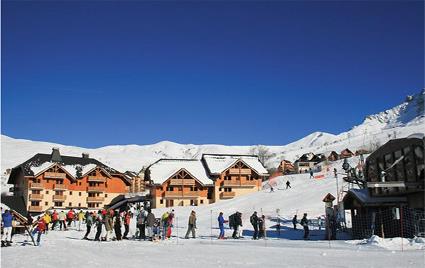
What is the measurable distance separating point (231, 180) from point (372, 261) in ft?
193

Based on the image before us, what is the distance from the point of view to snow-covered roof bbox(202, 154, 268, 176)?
7294 centimetres

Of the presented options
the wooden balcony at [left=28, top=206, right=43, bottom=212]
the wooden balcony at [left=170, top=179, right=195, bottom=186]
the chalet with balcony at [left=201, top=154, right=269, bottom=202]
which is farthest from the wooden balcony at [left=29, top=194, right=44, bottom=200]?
the chalet with balcony at [left=201, top=154, right=269, bottom=202]

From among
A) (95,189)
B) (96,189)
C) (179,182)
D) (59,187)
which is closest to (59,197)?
(59,187)

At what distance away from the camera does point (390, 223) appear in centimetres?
2488

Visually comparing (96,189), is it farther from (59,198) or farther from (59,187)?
(59,198)

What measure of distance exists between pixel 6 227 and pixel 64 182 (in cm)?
5825

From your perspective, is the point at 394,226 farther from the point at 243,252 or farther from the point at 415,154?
the point at 243,252

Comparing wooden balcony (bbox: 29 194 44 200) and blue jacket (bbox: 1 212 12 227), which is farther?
wooden balcony (bbox: 29 194 44 200)

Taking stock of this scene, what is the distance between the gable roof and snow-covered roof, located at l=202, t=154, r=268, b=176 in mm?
17869

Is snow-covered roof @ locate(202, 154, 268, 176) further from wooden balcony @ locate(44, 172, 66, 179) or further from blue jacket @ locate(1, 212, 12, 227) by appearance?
blue jacket @ locate(1, 212, 12, 227)

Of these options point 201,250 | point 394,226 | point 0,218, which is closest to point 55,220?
point 0,218

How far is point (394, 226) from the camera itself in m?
24.6

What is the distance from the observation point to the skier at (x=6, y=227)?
19.6 m

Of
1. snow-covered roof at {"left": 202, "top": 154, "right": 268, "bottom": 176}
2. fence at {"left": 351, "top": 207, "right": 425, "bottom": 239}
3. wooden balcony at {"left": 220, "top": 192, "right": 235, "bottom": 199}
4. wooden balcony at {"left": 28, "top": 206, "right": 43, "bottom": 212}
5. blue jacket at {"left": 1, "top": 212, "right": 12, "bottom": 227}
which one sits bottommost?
fence at {"left": 351, "top": 207, "right": 425, "bottom": 239}
